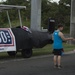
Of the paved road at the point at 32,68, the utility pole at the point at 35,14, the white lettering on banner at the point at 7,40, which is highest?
the utility pole at the point at 35,14

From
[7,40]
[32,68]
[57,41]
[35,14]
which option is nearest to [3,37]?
[7,40]

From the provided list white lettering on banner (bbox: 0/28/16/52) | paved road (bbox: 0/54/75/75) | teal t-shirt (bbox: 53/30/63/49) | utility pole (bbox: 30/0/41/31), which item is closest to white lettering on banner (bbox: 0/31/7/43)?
white lettering on banner (bbox: 0/28/16/52)

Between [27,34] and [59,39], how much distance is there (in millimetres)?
3849

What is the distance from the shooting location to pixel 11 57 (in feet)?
57.6

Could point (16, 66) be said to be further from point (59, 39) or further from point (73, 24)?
point (73, 24)

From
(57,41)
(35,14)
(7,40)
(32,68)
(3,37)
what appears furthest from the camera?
(35,14)

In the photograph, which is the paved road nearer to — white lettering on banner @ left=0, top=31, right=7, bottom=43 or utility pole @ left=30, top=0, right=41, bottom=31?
white lettering on banner @ left=0, top=31, right=7, bottom=43

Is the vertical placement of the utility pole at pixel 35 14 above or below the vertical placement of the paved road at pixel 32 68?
above

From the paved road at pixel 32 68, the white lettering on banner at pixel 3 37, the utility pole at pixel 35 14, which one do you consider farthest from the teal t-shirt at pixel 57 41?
the utility pole at pixel 35 14

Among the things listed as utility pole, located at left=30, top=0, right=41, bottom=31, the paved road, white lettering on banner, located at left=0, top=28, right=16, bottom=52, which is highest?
utility pole, located at left=30, top=0, right=41, bottom=31

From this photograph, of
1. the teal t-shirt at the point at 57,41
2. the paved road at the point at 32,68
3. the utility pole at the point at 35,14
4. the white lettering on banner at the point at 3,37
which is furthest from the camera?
the utility pole at the point at 35,14

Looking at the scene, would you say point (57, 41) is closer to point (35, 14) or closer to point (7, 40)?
point (7, 40)

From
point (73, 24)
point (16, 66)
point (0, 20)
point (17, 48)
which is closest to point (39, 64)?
point (16, 66)

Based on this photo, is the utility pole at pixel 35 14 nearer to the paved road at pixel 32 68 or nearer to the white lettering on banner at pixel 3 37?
the white lettering on banner at pixel 3 37
